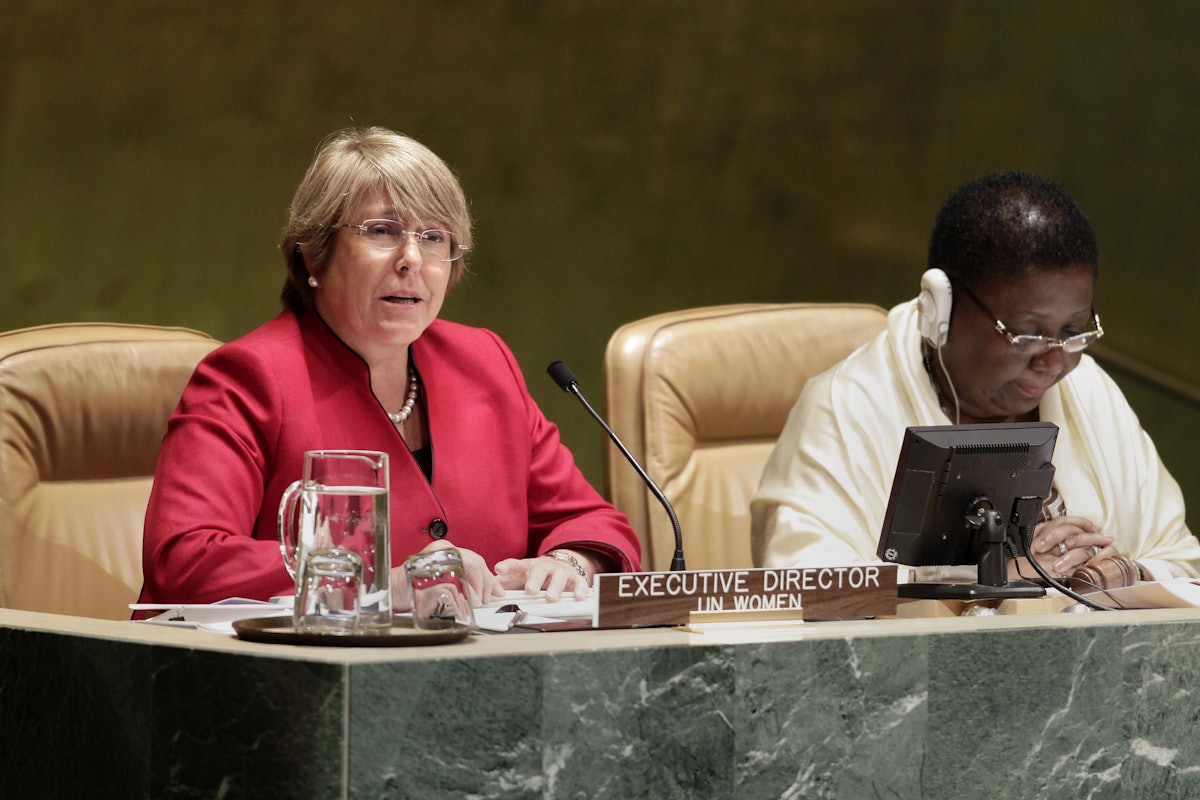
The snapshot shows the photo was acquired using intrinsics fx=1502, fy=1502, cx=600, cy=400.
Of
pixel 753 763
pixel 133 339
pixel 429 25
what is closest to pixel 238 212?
pixel 429 25

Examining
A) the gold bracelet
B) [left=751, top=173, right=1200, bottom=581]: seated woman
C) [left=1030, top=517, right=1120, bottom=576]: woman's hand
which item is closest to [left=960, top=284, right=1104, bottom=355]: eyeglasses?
[left=751, top=173, right=1200, bottom=581]: seated woman

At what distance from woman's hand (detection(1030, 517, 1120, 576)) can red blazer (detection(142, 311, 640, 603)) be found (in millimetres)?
541

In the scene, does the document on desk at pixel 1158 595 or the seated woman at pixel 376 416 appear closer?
the document on desk at pixel 1158 595

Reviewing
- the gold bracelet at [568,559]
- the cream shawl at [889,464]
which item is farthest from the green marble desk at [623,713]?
the cream shawl at [889,464]

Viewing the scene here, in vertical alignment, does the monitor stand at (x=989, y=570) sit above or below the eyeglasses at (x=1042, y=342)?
below

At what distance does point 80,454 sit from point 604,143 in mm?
1997

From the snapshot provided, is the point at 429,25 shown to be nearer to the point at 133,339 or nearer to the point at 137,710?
the point at 133,339

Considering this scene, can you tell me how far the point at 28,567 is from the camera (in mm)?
2184

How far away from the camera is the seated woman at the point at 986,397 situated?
7.14 ft

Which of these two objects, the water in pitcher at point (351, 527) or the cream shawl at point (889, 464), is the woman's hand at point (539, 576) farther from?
the water in pitcher at point (351, 527)

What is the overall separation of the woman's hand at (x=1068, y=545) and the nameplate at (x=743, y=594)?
25.1 inches

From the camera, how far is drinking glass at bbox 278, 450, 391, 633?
110 centimetres

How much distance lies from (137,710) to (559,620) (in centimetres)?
38

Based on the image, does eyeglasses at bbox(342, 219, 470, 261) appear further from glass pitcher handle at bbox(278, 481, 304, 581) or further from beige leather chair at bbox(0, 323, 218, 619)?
glass pitcher handle at bbox(278, 481, 304, 581)
